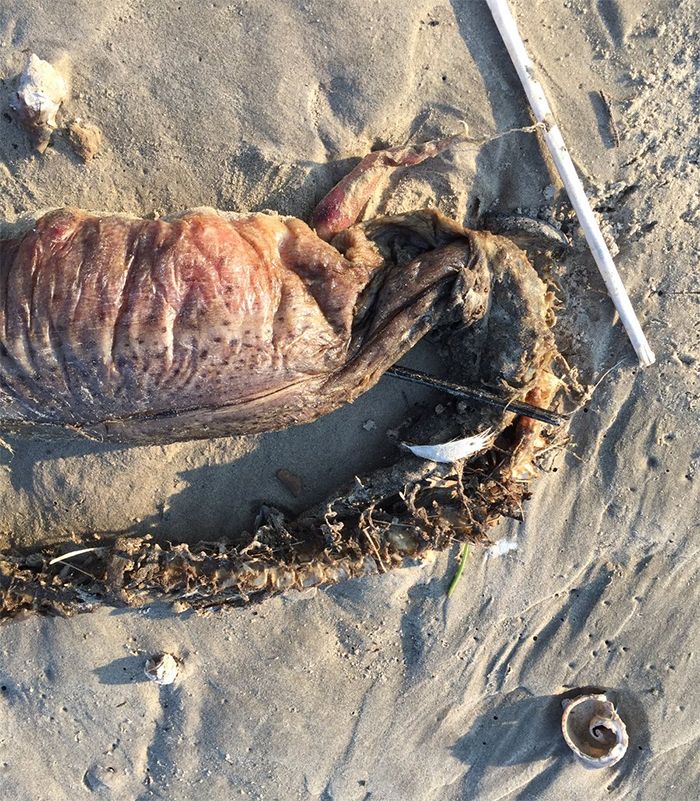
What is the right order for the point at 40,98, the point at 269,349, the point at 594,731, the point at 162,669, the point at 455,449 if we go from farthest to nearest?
1. the point at 594,731
2. the point at 162,669
3. the point at 455,449
4. the point at 40,98
5. the point at 269,349

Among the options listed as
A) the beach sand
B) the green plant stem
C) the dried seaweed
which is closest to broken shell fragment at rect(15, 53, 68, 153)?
the beach sand

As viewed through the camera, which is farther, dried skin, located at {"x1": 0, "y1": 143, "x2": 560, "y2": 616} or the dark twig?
the dark twig

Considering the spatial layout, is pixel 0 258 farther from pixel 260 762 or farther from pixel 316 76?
pixel 260 762

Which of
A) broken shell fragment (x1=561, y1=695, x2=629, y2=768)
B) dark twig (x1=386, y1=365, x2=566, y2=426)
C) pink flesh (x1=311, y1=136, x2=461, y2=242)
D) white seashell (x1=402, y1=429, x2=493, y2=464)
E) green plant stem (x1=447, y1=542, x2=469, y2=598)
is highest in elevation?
pink flesh (x1=311, y1=136, x2=461, y2=242)

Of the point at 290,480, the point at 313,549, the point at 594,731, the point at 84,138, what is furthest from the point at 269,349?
the point at 594,731

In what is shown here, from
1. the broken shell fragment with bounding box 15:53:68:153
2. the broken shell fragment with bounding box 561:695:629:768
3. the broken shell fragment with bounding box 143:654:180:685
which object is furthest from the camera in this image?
the broken shell fragment with bounding box 561:695:629:768

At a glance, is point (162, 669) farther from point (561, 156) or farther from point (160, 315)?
point (561, 156)

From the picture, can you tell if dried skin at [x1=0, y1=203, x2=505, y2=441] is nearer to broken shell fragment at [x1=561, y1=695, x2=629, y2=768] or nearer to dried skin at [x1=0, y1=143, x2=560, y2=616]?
dried skin at [x1=0, y1=143, x2=560, y2=616]
